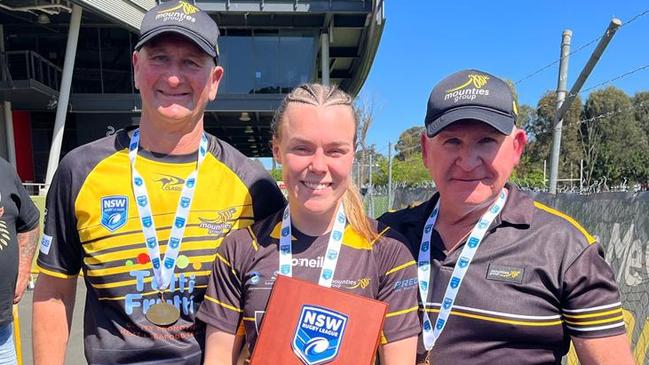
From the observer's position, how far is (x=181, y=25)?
6.79 feet

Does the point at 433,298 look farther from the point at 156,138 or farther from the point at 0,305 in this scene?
the point at 0,305

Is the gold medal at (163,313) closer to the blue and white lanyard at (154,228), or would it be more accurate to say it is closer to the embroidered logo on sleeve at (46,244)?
the blue and white lanyard at (154,228)

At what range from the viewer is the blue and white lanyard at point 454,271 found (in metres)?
2.04

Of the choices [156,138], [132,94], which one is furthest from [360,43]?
[156,138]

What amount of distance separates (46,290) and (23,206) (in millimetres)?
2251

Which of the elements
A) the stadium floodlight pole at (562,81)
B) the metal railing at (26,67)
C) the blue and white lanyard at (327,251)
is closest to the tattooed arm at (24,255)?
the blue and white lanyard at (327,251)

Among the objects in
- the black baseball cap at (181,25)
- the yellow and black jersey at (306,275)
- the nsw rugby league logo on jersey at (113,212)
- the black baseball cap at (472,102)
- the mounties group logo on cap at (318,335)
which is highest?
the black baseball cap at (181,25)

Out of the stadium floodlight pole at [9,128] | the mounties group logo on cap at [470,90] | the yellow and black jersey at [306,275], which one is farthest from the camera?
the stadium floodlight pole at [9,128]

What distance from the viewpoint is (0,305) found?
3.66 m

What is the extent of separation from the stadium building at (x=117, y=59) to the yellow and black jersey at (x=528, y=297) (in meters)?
17.2

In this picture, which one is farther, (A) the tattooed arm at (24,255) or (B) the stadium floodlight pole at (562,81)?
(B) the stadium floodlight pole at (562,81)

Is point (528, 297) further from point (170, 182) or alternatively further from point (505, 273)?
point (170, 182)

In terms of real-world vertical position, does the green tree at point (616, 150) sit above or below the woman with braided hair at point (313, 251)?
above

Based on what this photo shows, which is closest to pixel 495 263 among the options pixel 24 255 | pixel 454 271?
pixel 454 271
